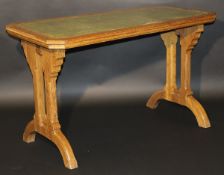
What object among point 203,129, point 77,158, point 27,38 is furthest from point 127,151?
point 27,38

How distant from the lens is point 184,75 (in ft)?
12.6

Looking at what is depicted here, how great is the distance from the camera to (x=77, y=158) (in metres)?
3.29

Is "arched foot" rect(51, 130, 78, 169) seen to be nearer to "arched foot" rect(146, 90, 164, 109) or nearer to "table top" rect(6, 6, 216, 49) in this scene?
"table top" rect(6, 6, 216, 49)

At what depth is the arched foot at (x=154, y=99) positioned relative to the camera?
4070 mm

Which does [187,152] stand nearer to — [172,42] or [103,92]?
[172,42]

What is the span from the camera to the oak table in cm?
299

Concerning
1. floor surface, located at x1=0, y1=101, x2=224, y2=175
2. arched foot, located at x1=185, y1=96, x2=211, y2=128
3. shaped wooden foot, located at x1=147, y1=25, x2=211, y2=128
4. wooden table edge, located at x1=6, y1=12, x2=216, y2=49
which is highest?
wooden table edge, located at x1=6, y1=12, x2=216, y2=49

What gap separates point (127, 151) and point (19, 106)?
122 cm

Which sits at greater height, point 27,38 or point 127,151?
point 27,38

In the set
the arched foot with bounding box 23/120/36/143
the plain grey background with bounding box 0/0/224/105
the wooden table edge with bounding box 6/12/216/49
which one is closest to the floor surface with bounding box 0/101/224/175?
the arched foot with bounding box 23/120/36/143

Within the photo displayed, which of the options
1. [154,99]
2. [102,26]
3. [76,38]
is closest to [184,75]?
[154,99]

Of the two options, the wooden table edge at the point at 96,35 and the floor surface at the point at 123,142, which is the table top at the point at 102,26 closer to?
the wooden table edge at the point at 96,35

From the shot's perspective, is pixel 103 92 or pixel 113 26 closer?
pixel 113 26

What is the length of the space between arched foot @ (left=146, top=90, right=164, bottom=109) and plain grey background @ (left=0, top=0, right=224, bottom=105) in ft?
0.66
